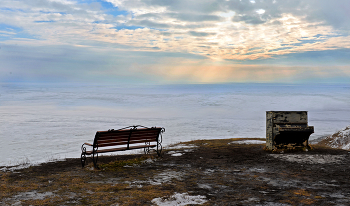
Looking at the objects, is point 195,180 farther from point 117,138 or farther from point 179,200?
point 117,138

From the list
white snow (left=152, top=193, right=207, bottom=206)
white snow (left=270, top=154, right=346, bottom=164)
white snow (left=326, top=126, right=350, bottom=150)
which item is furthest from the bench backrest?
white snow (left=326, top=126, right=350, bottom=150)

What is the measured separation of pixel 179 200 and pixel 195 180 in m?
1.35

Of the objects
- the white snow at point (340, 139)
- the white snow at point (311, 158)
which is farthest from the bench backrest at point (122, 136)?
the white snow at point (340, 139)

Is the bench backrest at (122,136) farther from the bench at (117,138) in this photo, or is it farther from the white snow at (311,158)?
the white snow at (311,158)

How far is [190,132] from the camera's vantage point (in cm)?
1794

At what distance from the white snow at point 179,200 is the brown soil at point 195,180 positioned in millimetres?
55

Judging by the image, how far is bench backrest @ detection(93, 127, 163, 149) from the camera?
7126 millimetres

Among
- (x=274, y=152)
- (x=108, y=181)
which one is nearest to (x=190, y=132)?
(x=274, y=152)

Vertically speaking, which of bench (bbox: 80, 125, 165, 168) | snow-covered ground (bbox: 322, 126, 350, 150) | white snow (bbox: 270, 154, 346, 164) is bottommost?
snow-covered ground (bbox: 322, 126, 350, 150)

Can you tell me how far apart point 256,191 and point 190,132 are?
12.9 m

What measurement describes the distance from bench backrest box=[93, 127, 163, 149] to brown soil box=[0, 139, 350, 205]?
0.57m

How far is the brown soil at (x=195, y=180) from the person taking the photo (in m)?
4.62

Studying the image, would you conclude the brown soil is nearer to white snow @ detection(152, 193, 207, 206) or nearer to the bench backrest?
white snow @ detection(152, 193, 207, 206)

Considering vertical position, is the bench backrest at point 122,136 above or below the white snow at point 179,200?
above
